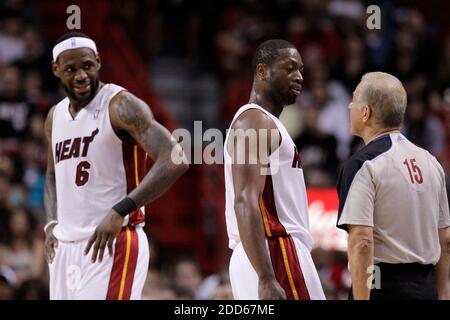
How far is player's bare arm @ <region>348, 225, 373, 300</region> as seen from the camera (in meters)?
5.61

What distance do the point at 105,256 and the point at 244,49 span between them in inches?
333

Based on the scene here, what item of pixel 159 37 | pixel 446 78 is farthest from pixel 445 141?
pixel 159 37

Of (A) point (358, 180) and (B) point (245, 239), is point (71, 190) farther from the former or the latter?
(A) point (358, 180)

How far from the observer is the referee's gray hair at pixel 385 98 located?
5.88 meters

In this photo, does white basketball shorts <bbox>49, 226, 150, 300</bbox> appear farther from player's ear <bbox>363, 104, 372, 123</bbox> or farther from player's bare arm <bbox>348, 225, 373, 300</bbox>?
player's ear <bbox>363, 104, 372, 123</bbox>

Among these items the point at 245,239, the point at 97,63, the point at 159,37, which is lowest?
the point at 245,239

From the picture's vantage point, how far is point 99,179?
21.5ft

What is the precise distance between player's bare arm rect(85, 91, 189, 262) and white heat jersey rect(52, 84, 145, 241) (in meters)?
0.12

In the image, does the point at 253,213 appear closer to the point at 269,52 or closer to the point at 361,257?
the point at 361,257

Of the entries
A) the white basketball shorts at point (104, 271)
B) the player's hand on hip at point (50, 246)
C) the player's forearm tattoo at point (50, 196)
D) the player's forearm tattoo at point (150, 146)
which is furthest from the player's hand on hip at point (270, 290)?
the player's forearm tattoo at point (50, 196)

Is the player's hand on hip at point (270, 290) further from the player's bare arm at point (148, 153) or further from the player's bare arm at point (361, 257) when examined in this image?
the player's bare arm at point (148, 153)

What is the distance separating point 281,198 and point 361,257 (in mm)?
752

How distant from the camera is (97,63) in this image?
6.82 meters
